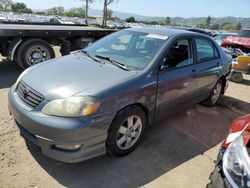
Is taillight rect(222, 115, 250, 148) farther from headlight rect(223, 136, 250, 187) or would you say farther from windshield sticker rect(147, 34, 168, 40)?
windshield sticker rect(147, 34, 168, 40)

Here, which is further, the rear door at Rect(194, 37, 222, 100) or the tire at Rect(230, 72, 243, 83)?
the tire at Rect(230, 72, 243, 83)

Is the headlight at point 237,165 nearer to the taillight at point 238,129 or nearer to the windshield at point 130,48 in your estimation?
the taillight at point 238,129

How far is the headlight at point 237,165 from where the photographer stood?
5.73ft

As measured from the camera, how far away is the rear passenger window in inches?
171

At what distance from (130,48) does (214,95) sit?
2367mm

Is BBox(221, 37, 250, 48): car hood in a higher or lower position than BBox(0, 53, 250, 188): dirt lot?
higher

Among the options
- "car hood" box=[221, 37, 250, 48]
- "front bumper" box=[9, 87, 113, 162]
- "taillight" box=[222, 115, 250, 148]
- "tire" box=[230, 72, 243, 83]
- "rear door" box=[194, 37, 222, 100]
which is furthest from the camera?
"car hood" box=[221, 37, 250, 48]

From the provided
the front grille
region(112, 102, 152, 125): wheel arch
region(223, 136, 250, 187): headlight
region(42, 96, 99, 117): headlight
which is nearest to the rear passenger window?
region(112, 102, 152, 125): wheel arch

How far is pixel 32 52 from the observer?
6754 mm

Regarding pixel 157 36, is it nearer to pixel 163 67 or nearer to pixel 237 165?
pixel 163 67

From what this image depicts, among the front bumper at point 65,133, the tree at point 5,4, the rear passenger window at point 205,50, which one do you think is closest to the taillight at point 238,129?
the front bumper at point 65,133

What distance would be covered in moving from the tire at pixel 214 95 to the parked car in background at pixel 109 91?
62 cm

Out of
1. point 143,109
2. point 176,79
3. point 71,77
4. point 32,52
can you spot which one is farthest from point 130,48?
point 32,52

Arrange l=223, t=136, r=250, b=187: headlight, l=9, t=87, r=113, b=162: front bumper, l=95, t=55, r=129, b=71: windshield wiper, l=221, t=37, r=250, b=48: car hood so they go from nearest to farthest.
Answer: l=223, t=136, r=250, b=187: headlight, l=9, t=87, r=113, b=162: front bumper, l=95, t=55, r=129, b=71: windshield wiper, l=221, t=37, r=250, b=48: car hood
